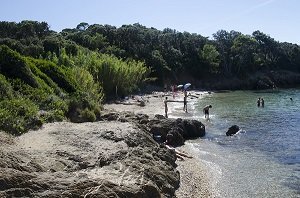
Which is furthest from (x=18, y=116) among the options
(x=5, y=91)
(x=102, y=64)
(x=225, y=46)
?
(x=225, y=46)

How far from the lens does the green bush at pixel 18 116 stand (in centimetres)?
1891

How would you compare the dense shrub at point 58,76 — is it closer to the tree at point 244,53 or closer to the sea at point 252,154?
the sea at point 252,154

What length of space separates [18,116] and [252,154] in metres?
15.0

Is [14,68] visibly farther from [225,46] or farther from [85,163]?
[225,46]

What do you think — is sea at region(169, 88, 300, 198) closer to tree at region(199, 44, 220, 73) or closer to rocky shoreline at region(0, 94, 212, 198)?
rocky shoreline at region(0, 94, 212, 198)

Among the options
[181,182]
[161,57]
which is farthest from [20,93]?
[161,57]

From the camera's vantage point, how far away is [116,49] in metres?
83.1

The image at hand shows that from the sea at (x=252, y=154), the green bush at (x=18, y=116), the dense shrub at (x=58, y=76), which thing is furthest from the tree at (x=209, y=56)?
the green bush at (x=18, y=116)

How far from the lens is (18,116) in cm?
2022

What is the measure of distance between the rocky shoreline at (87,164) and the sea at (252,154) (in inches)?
87.0

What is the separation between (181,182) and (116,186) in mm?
7139

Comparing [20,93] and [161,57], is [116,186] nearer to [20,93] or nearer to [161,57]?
[20,93]

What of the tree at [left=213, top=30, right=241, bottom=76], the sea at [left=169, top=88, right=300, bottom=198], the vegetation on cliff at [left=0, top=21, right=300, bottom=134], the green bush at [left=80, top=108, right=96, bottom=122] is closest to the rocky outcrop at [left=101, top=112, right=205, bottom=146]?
the sea at [left=169, top=88, right=300, bottom=198]

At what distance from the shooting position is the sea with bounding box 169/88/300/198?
18.7 meters
